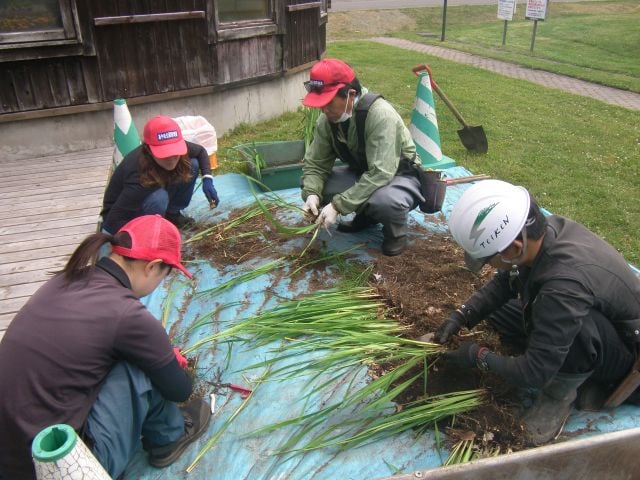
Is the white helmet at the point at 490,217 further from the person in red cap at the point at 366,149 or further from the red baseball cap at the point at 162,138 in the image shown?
the red baseball cap at the point at 162,138

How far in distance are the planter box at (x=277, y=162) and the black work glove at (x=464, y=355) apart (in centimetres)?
237

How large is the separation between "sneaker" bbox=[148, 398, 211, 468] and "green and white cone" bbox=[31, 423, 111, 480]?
0.76 metres

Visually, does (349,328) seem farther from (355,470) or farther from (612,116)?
(612,116)

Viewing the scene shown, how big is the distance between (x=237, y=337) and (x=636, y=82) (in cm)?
929

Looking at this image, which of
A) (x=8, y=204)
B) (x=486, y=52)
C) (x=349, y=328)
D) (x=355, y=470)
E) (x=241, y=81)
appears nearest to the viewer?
(x=355, y=470)

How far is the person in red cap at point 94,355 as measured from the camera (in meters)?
1.63

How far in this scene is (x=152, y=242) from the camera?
5.93 feet

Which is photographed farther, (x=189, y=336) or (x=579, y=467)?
(x=189, y=336)

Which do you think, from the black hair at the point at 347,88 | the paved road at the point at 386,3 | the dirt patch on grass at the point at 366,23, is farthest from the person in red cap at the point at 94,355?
the paved road at the point at 386,3

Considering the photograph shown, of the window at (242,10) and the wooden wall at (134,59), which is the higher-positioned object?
the window at (242,10)

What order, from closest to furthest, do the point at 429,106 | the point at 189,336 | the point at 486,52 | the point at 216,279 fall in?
the point at 189,336 < the point at 216,279 < the point at 429,106 < the point at 486,52

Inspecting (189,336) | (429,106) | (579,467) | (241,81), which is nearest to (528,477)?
(579,467)

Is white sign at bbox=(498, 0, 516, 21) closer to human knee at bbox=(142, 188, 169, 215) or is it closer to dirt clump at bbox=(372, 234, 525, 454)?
dirt clump at bbox=(372, 234, 525, 454)

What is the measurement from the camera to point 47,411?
1.67 meters
